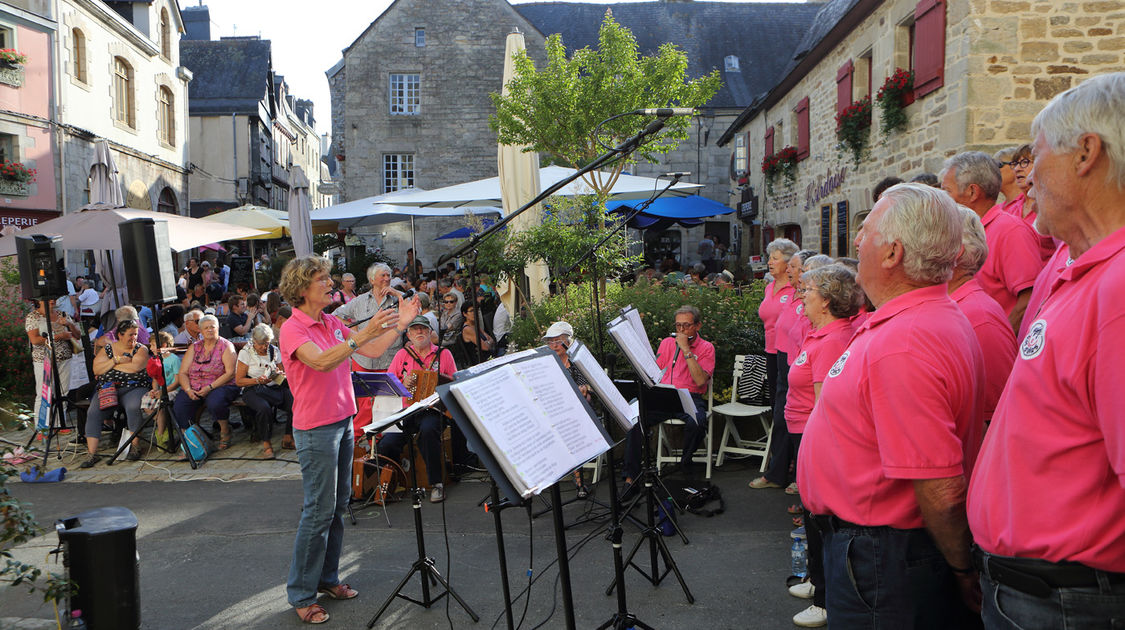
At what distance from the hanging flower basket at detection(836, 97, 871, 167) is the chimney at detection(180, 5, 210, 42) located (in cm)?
3754

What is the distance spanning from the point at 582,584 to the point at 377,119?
24814 millimetres

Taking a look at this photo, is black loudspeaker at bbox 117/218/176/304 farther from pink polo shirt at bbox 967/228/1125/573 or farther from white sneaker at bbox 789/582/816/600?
pink polo shirt at bbox 967/228/1125/573

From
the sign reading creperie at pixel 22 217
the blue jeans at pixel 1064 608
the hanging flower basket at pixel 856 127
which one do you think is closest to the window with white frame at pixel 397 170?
the sign reading creperie at pixel 22 217

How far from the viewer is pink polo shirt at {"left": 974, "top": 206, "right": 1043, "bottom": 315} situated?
3.53 metres

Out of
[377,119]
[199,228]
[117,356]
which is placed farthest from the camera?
[377,119]

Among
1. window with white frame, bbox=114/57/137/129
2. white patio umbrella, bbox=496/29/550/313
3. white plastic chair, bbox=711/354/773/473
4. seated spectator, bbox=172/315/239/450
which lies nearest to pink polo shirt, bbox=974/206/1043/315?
white plastic chair, bbox=711/354/773/473

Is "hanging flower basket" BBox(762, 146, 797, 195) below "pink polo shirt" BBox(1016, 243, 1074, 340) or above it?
above

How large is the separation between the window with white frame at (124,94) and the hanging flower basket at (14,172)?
4673mm

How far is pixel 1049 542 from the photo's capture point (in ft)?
5.17

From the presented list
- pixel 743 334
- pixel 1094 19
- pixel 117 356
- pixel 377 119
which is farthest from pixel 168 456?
pixel 377 119

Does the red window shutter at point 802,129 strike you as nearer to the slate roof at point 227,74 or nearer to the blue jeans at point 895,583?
the blue jeans at point 895,583

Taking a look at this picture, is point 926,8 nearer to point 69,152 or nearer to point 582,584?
point 582,584

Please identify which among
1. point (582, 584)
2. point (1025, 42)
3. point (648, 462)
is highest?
point (1025, 42)

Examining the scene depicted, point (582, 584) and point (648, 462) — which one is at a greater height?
point (648, 462)
